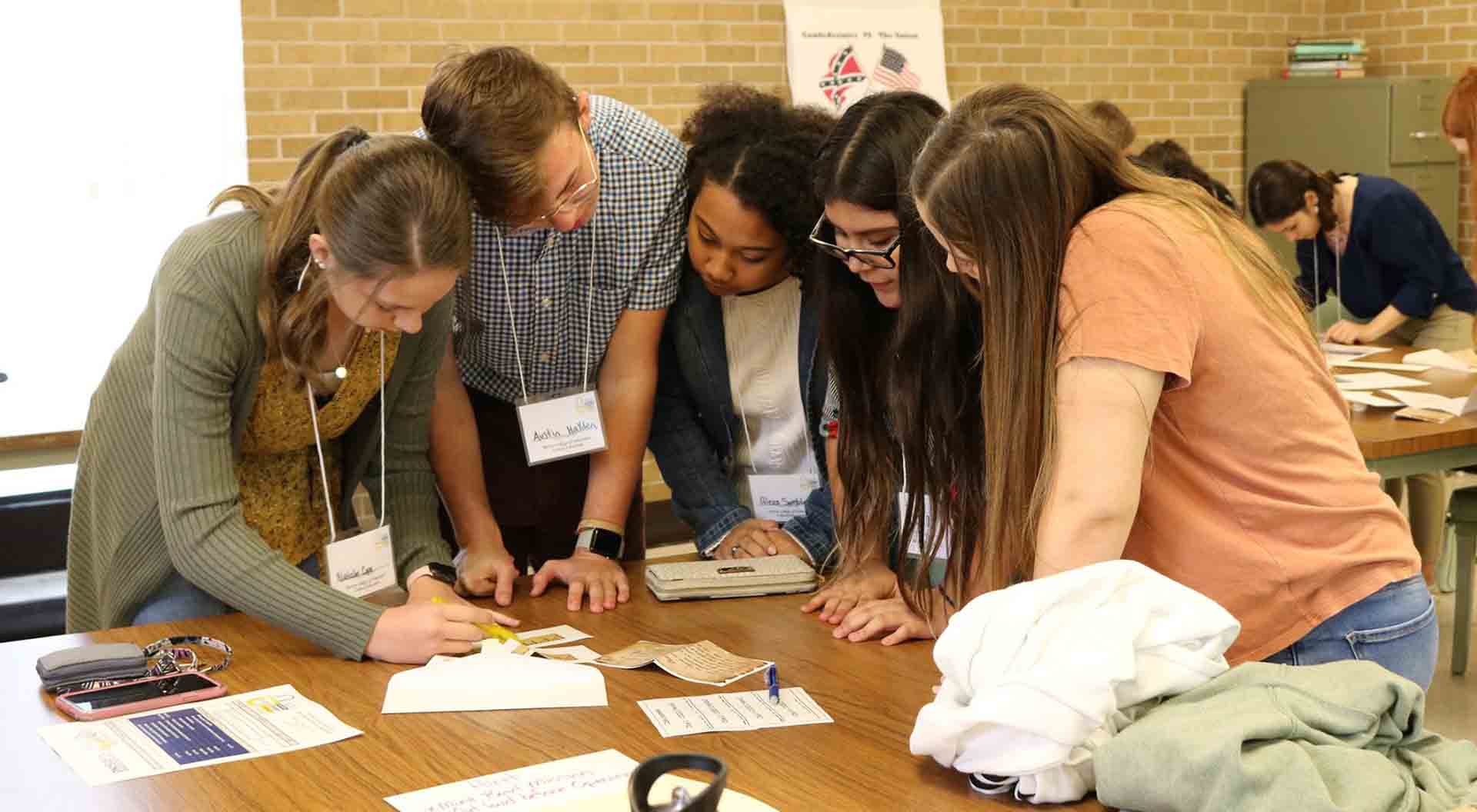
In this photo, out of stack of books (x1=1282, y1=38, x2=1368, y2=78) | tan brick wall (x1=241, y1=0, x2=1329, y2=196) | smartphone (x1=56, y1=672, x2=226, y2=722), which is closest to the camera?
smartphone (x1=56, y1=672, x2=226, y2=722)

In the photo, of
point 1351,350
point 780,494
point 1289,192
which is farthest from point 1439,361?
point 780,494

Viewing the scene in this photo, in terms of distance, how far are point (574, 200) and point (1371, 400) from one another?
2505 millimetres

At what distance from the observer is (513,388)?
270 cm

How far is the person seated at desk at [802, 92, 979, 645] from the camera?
195 cm

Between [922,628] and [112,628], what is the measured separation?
3.83ft

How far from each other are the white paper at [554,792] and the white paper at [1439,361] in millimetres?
3633

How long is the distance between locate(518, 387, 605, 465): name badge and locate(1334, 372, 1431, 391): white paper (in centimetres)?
238

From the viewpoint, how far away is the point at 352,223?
6.21 ft

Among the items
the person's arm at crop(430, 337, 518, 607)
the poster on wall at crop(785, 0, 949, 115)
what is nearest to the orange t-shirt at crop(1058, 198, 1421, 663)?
the person's arm at crop(430, 337, 518, 607)

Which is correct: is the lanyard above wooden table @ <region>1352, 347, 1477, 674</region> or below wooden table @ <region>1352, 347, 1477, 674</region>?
above

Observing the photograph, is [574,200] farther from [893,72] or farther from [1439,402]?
[893,72]

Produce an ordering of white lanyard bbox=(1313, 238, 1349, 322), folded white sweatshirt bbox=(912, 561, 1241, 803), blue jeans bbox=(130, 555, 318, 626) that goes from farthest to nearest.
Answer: white lanyard bbox=(1313, 238, 1349, 322) < blue jeans bbox=(130, 555, 318, 626) < folded white sweatshirt bbox=(912, 561, 1241, 803)

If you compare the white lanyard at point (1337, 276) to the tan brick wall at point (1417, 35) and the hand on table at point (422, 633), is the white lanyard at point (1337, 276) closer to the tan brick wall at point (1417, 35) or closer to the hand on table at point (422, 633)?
the tan brick wall at point (1417, 35)

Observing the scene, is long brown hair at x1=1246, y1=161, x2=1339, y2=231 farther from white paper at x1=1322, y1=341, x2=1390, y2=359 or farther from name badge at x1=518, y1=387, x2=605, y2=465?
name badge at x1=518, y1=387, x2=605, y2=465
